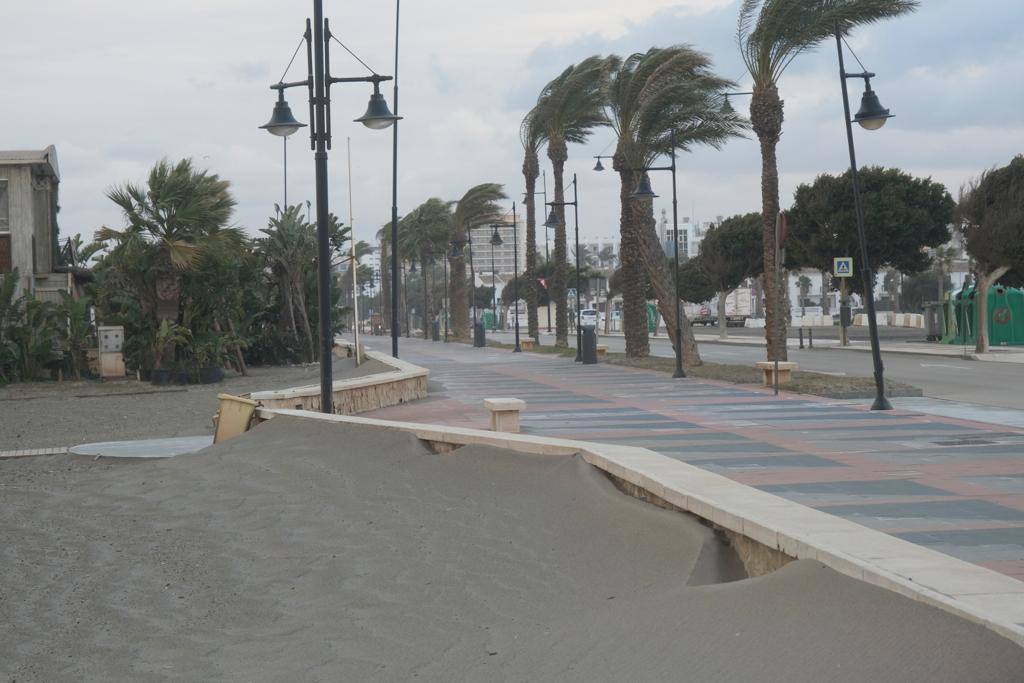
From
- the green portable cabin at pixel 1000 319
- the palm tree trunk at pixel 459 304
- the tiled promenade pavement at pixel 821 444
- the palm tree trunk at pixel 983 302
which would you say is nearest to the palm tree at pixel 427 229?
the palm tree trunk at pixel 459 304

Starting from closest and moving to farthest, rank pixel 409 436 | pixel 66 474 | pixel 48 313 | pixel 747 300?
1. pixel 409 436
2. pixel 66 474
3. pixel 48 313
4. pixel 747 300

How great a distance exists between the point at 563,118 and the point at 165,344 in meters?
22.5

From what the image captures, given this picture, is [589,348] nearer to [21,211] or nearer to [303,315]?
[303,315]

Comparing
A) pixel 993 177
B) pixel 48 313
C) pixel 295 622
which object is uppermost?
pixel 993 177

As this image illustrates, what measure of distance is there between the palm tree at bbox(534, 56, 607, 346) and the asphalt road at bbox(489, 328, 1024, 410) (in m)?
7.20

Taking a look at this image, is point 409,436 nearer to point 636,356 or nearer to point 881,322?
point 636,356

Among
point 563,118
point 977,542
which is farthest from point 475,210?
point 977,542

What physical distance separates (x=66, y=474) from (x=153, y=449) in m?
2.17

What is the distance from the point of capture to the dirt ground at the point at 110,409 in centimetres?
1731

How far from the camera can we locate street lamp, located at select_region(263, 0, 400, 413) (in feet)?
50.1

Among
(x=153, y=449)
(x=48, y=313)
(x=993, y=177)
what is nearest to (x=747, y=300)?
(x=993, y=177)

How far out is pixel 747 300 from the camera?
17625cm

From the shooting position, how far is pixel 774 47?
27219mm

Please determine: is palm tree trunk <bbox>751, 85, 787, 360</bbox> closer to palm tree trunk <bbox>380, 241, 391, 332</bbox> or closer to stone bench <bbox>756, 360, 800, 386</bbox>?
stone bench <bbox>756, 360, 800, 386</bbox>
